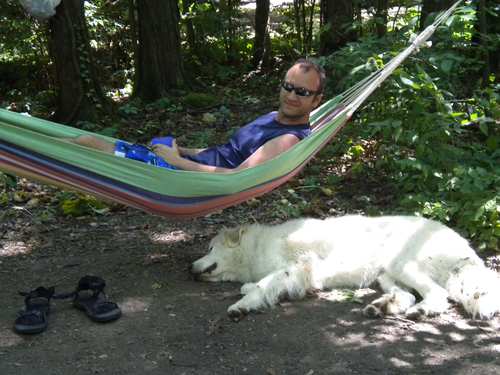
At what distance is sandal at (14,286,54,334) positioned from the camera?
2.98 m

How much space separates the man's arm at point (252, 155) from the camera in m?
3.46

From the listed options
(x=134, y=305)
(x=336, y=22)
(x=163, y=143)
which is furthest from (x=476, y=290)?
(x=336, y=22)

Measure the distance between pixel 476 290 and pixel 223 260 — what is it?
4.63 ft

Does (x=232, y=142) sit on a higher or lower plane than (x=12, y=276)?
higher

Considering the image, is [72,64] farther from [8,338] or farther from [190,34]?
[8,338]

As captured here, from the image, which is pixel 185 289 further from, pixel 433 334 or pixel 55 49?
pixel 55 49

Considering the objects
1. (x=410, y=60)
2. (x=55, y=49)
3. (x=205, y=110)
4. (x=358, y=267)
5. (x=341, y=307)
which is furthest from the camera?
(x=205, y=110)

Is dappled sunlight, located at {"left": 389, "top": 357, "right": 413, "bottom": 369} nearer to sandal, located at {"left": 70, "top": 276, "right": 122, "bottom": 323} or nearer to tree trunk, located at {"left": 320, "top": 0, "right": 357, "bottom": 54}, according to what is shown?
sandal, located at {"left": 70, "top": 276, "right": 122, "bottom": 323}

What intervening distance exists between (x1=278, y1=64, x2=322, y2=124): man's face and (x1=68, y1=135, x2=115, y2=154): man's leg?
103 centimetres

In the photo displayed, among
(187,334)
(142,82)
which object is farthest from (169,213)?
(142,82)

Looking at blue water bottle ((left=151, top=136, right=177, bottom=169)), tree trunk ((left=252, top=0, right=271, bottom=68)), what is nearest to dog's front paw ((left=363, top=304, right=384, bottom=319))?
blue water bottle ((left=151, top=136, right=177, bottom=169))

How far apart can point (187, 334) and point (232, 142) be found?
1334 millimetres

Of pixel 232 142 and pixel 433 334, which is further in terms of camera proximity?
pixel 232 142

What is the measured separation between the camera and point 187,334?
9.75 feet
